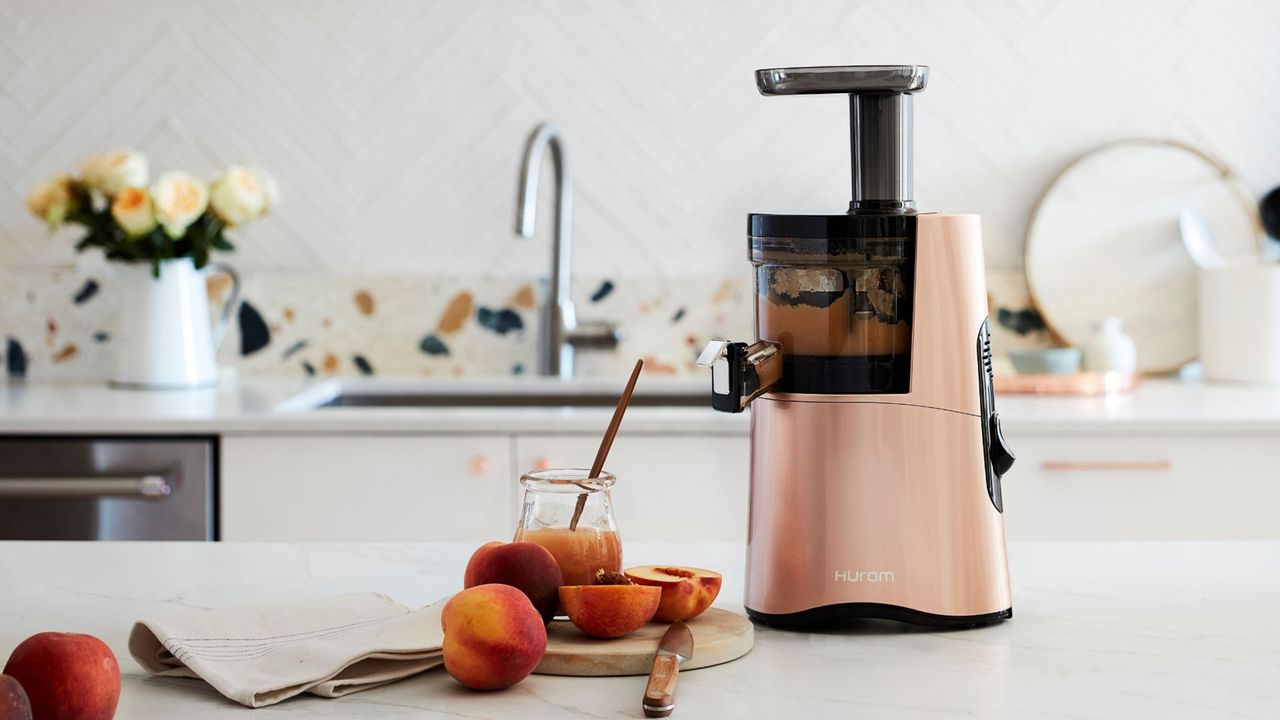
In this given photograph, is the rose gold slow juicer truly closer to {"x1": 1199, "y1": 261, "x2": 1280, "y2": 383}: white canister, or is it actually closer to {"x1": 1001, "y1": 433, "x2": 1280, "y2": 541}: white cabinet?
{"x1": 1001, "y1": 433, "x2": 1280, "y2": 541}: white cabinet

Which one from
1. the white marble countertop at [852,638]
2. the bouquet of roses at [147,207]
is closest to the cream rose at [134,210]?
the bouquet of roses at [147,207]

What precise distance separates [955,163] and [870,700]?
2117 millimetres

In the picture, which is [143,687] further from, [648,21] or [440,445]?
[648,21]

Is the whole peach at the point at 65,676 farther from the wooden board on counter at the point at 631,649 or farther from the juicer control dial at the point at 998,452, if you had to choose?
the juicer control dial at the point at 998,452

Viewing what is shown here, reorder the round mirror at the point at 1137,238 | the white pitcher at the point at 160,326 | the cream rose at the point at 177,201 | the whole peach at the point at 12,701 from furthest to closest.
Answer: the round mirror at the point at 1137,238 → the white pitcher at the point at 160,326 → the cream rose at the point at 177,201 → the whole peach at the point at 12,701

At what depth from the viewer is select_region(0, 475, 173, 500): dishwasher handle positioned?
7.13 feet

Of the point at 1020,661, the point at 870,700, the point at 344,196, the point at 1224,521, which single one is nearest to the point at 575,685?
the point at 870,700

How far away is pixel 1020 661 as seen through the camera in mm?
917

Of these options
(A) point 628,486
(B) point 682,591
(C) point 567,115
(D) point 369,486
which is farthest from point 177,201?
(B) point 682,591

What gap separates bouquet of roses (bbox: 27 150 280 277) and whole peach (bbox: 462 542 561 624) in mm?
1732

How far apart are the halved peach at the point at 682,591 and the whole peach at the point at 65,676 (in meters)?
0.36

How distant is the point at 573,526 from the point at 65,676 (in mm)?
349

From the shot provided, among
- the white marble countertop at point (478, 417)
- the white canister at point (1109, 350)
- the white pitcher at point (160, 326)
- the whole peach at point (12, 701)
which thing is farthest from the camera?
the white canister at point (1109, 350)

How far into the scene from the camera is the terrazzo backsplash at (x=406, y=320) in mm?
2820
